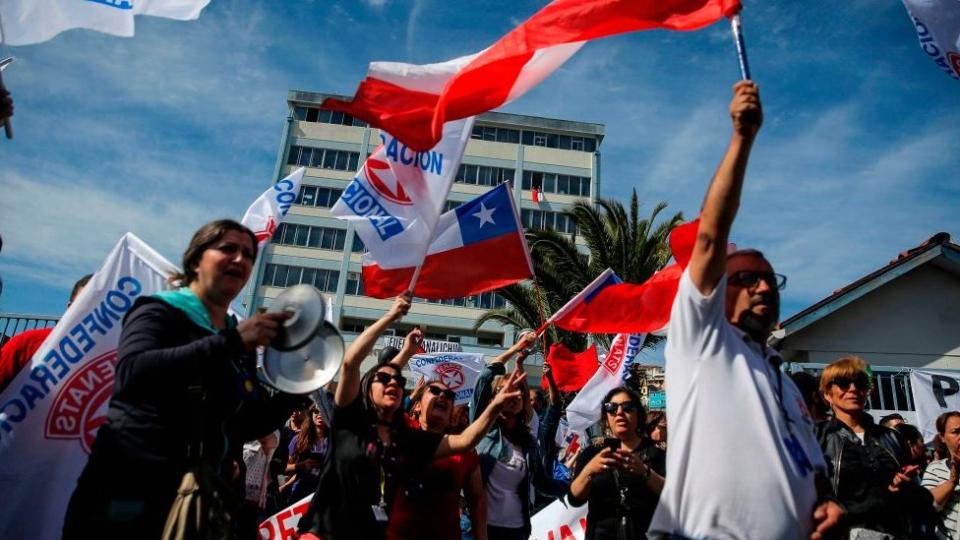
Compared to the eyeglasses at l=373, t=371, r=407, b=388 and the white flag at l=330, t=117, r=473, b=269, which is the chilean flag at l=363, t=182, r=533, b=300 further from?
the eyeglasses at l=373, t=371, r=407, b=388

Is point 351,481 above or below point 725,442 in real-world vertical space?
below

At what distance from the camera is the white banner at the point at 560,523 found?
19.8 ft

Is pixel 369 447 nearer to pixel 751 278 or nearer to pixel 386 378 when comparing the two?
pixel 386 378

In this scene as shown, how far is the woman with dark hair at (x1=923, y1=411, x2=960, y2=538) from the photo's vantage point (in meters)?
5.34

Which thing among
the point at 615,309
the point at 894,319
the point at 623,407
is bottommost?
the point at 623,407

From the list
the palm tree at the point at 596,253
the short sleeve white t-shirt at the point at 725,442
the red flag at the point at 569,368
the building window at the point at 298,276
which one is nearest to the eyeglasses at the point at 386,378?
the short sleeve white t-shirt at the point at 725,442

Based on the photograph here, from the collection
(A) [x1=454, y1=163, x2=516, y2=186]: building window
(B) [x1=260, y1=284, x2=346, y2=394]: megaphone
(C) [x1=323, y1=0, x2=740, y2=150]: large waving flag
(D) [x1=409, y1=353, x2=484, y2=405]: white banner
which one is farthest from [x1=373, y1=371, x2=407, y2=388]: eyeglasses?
(A) [x1=454, y1=163, x2=516, y2=186]: building window

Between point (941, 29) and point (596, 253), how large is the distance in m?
16.3

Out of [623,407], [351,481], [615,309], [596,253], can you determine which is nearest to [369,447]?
[351,481]

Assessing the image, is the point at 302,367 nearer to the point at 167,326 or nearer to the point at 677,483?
the point at 167,326

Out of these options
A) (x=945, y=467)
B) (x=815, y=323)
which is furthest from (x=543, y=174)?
(x=945, y=467)

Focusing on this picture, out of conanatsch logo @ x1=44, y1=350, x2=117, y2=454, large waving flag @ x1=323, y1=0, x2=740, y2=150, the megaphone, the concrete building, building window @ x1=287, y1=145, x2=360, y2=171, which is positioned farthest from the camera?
building window @ x1=287, y1=145, x2=360, y2=171

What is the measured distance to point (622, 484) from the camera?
4152 mm

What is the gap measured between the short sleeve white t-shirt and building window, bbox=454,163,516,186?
45027 millimetres
